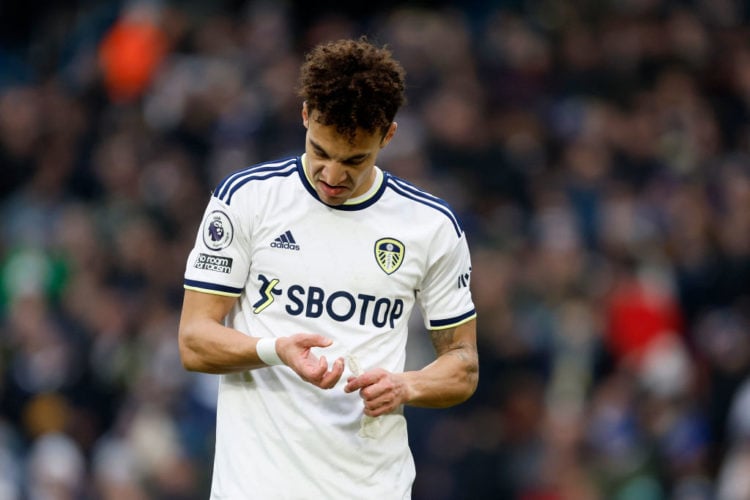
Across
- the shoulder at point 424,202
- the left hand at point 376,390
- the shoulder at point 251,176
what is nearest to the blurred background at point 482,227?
the shoulder at point 424,202

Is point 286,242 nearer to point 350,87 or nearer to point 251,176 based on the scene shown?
point 251,176

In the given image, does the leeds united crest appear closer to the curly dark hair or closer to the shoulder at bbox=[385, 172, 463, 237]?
the shoulder at bbox=[385, 172, 463, 237]

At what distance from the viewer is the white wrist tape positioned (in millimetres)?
4480

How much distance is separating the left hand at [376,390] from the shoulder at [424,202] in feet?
2.42

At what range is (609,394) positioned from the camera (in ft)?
32.9

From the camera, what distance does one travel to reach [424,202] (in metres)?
4.99

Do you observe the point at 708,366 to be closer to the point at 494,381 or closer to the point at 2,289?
the point at 494,381

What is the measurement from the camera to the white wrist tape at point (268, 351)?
4.48 metres

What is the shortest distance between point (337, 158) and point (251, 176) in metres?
0.36

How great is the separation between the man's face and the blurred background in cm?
508

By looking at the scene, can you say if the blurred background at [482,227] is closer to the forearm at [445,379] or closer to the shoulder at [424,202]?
the forearm at [445,379]

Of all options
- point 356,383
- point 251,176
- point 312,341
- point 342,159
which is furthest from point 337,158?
point 356,383

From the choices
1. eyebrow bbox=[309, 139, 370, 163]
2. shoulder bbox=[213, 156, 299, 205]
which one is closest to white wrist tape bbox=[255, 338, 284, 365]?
shoulder bbox=[213, 156, 299, 205]

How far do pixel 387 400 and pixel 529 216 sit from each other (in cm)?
690
